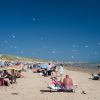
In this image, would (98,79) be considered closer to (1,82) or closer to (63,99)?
(1,82)

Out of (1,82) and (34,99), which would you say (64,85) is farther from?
(1,82)

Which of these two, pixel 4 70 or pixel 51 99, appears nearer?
pixel 51 99

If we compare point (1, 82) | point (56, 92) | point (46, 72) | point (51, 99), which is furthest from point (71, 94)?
point (46, 72)

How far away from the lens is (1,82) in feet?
58.1

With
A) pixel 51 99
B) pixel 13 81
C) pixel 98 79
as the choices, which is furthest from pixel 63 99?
pixel 98 79

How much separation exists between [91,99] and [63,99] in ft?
4.21

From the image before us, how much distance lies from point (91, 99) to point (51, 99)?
1.83 m

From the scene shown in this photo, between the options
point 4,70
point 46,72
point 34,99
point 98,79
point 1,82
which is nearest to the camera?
point 34,99

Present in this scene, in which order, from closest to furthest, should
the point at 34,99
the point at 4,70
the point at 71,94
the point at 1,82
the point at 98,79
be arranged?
the point at 34,99, the point at 71,94, the point at 1,82, the point at 4,70, the point at 98,79

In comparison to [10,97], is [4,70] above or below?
above

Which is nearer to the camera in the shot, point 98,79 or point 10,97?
point 10,97

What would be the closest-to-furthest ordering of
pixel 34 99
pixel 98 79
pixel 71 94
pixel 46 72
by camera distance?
pixel 34 99, pixel 71 94, pixel 98 79, pixel 46 72

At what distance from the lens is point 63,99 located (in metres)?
13.1

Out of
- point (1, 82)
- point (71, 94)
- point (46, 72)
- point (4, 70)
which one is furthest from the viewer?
point (46, 72)
